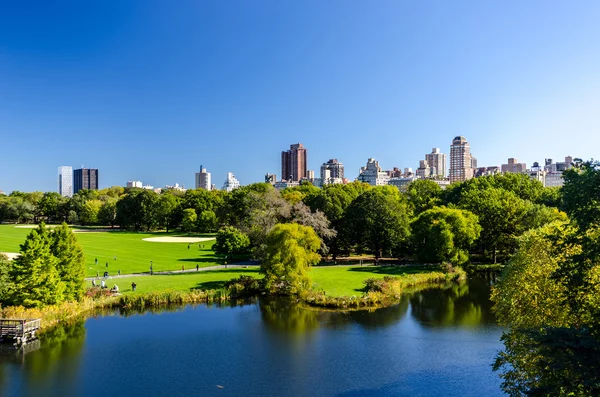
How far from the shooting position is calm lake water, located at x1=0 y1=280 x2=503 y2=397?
2256cm

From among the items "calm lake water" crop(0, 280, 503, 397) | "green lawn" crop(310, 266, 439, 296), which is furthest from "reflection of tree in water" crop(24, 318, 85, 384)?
"green lawn" crop(310, 266, 439, 296)

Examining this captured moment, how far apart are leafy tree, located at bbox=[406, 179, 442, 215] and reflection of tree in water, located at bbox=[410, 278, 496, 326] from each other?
29.2 metres

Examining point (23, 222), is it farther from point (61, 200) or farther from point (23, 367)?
point (23, 367)

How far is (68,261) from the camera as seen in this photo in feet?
115

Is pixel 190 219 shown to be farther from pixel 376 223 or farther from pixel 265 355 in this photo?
pixel 265 355

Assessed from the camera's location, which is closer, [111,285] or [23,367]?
[23,367]

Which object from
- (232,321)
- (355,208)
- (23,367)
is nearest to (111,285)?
(232,321)

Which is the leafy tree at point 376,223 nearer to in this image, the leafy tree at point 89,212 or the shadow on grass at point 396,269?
the shadow on grass at point 396,269

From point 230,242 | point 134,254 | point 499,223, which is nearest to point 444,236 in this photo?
point 499,223

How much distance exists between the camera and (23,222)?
125750 mm

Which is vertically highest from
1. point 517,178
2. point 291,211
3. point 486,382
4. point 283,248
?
point 517,178

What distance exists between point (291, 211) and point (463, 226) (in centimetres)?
2004

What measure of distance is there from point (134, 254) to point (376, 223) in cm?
3225

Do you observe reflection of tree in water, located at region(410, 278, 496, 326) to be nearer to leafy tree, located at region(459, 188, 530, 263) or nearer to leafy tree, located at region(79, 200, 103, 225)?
leafy tree, located at region(459, 188, 530, 263)
